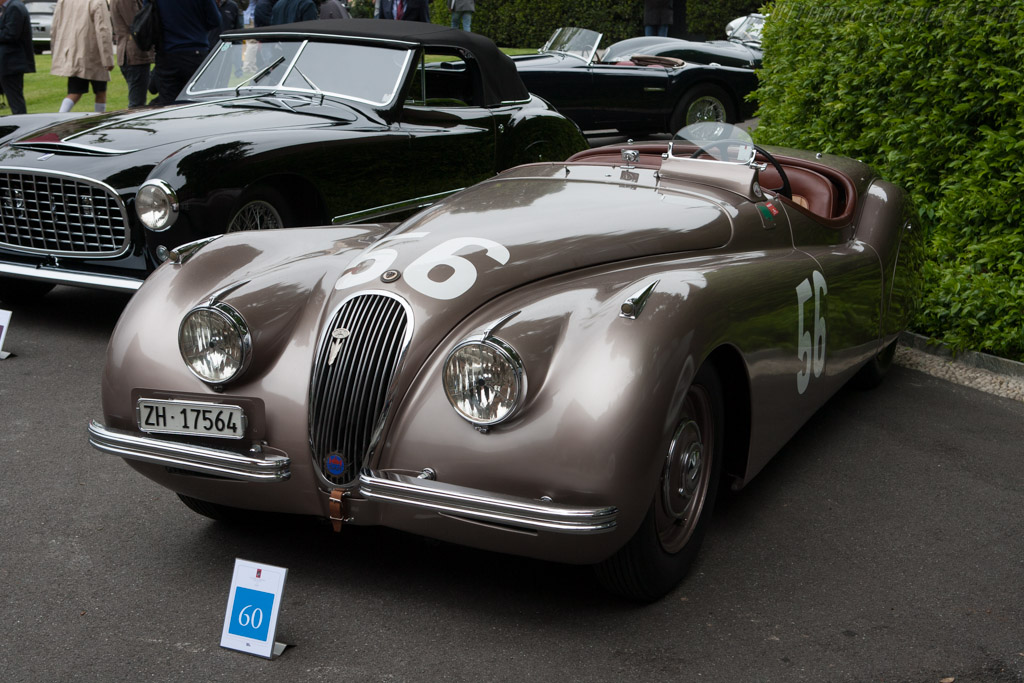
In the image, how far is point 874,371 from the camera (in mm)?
4961

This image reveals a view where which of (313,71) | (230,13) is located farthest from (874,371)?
(230,13)

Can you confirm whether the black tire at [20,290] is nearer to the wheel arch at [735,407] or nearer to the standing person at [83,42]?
the standing person at [83,42]

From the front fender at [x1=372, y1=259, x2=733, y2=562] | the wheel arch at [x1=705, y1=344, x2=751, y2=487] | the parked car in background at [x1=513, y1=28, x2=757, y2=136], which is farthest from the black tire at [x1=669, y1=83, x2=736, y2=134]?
the front fender at [x1=372, y1=259, x2=733, y2=562]

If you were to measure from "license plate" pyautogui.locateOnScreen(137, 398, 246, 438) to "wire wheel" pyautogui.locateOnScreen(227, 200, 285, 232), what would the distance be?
2.54 meters

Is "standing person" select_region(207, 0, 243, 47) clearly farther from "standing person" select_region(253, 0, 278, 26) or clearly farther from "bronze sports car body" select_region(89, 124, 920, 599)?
"bronze sports car body" select_region(89, 124, 920, 599)

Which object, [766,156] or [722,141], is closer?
[722,141]

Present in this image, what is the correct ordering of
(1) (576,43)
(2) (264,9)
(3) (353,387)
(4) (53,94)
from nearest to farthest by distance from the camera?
1. (3) (353,387)
2. (1) (576,43)
3. (2) (264,9)
4. (4) (53,94)

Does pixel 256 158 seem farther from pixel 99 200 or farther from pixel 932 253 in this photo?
pixel 932 253

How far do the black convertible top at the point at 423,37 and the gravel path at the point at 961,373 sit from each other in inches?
129

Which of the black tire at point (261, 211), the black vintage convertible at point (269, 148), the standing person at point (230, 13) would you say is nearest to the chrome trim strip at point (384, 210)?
the black vintage convertible at point (269, 148)

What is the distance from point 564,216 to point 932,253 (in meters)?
3.33

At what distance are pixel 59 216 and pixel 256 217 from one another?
988mm

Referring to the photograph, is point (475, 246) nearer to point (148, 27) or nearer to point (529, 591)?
point (529, 591)

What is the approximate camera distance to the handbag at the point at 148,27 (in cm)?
849
